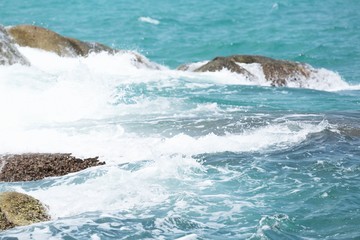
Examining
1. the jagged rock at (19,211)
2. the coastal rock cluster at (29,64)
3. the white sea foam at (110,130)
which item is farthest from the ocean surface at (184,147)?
the coastal rock cluster at (29,64)

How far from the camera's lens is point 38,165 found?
38.2ft

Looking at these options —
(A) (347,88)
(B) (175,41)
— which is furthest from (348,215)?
(B) (175,41)

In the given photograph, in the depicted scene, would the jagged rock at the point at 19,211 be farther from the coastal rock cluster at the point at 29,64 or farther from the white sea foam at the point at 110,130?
the white sea foam at the point at 110,130

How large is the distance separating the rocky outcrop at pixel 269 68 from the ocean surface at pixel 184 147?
354mm

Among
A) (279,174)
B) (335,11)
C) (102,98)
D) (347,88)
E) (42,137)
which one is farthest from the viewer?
(335,11)

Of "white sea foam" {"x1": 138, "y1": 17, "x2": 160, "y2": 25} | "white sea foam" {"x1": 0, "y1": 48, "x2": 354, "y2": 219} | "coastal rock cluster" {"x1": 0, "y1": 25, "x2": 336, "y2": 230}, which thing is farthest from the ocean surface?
"white sea foam" {"x1": 138, "y1": 17, "x2": 160, "y2": 25}

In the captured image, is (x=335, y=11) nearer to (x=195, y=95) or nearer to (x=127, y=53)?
(x=127, y=53)

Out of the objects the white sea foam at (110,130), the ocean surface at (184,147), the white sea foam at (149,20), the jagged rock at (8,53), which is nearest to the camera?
the ocean surface at (184,147)

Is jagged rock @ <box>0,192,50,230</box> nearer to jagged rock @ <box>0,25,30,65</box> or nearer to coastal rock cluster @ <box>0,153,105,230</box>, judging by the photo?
coastal rock cluster @ <box>0,153,105,230</box>

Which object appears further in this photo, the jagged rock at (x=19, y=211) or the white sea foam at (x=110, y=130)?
the white sea foam at (x=110, y=130)

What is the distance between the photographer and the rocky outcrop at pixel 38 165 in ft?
37.2

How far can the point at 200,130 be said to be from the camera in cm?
1402

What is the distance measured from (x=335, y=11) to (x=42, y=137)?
33154mm

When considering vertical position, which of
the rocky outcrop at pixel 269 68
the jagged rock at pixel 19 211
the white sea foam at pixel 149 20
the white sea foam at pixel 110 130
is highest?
the white sea foam at pixel 149 20
